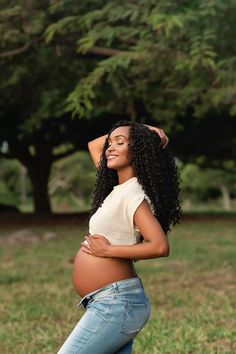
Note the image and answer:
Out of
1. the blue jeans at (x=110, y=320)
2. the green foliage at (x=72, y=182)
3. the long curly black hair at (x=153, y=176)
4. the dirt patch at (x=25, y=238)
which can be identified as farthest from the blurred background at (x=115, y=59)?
the green foliage at (x=72, y=182)

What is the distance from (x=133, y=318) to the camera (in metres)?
3.18

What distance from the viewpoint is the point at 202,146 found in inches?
923

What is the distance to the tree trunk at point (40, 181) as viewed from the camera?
24.3 meters

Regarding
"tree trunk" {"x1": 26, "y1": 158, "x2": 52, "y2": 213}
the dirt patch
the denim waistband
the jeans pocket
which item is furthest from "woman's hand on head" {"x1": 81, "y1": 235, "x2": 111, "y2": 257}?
"tree trunk" {"x1": 26, "y1": 158, "x2": 52, "y2": 213}

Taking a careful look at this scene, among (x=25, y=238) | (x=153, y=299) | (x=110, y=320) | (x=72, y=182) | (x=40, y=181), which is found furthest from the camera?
(x=72, y=182)

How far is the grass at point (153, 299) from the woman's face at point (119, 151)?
32.3 inches

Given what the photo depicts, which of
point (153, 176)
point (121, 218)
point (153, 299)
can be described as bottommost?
point (153, 299)

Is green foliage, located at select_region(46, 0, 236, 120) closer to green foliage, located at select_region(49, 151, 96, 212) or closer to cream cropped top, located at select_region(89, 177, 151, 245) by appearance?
cream cropped top, located at select_region(89, 177, 151, 245)

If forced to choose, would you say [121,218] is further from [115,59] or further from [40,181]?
[40,181]

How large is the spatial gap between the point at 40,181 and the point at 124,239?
21430mm

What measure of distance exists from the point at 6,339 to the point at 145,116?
47.6 feet

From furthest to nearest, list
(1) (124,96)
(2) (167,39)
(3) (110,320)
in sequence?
1. (1) (124,96)
2. (2) (167,39)
3. (3) (110,320)

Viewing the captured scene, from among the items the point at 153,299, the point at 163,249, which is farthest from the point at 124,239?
the point at 153,299

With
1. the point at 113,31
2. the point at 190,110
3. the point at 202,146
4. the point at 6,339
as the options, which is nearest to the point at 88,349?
the point at 6,339
